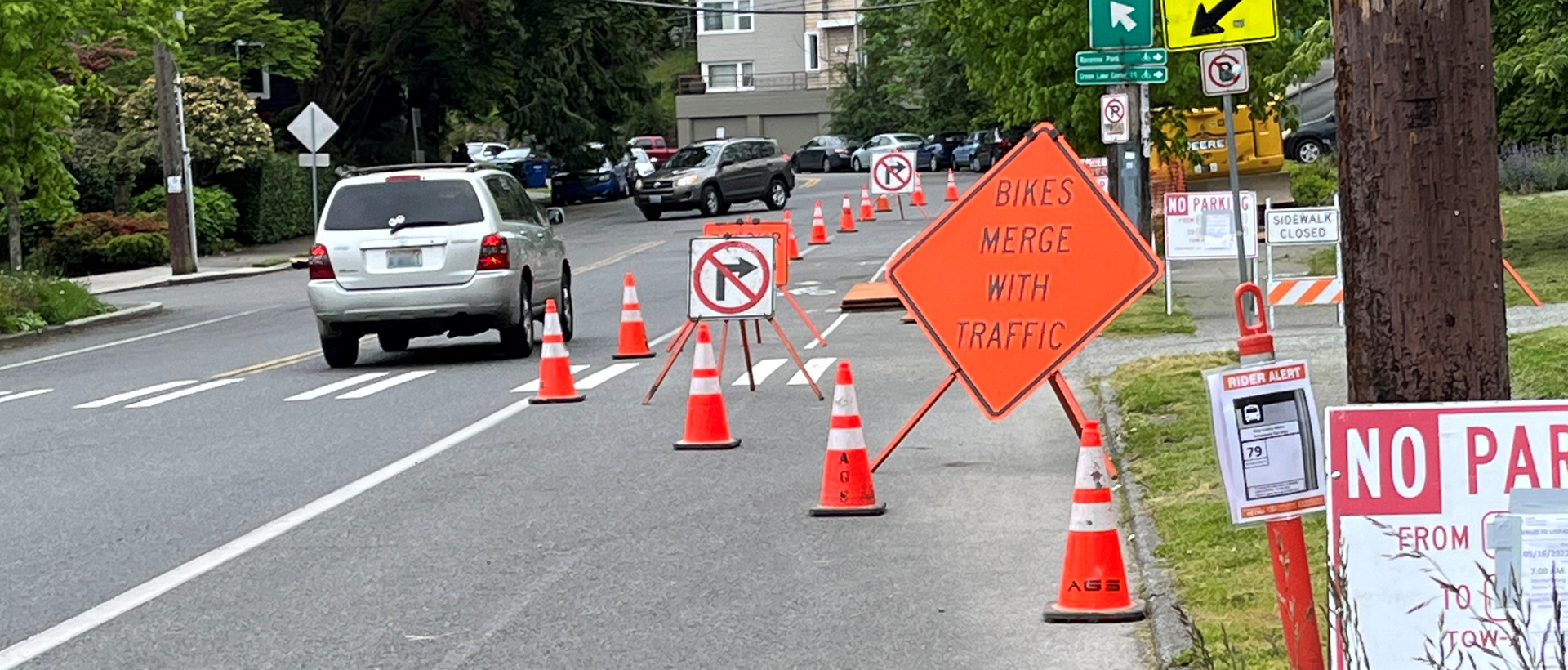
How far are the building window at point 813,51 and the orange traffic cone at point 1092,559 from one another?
91802 millimetres

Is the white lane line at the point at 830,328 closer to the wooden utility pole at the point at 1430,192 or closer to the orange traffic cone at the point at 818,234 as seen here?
the orange traffic cone at the point at 818,234

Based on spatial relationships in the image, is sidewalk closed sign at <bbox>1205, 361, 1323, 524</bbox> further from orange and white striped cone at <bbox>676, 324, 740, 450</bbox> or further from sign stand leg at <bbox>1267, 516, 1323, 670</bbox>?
orange and white striped cone at <bbox>676, 324, 740, 450</bbox>

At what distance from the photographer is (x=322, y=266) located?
18453mm

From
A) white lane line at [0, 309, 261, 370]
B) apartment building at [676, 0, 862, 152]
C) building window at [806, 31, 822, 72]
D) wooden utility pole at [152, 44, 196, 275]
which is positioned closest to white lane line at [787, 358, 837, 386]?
white lane line at [0, 309, 261, 370]

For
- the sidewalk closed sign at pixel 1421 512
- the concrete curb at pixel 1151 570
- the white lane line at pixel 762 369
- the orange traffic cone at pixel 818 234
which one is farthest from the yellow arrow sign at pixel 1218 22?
the orange traffic cone at pixel 818 234

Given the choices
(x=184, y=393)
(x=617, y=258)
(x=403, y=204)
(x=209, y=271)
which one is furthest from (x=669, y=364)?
(x=209, y=271)

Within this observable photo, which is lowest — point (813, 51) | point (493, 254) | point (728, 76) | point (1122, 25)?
point (493, 254)

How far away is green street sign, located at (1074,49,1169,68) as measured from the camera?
16.8 metres

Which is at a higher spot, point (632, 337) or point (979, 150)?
point (979, 150)

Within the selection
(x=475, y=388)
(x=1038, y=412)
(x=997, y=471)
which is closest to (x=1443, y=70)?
(x=997, y=471)

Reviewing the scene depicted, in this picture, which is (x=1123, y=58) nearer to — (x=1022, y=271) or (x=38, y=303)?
(x=1022, y=271)

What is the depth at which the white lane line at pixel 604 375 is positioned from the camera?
16516 millimetres

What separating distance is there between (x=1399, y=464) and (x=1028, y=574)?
3819 millimetres

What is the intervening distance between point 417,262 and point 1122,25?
6.31 m
